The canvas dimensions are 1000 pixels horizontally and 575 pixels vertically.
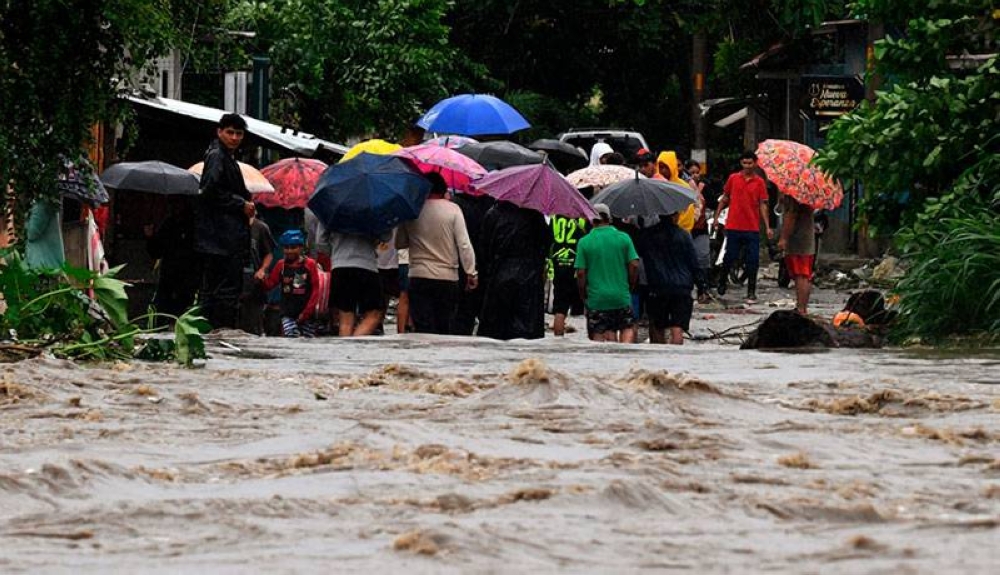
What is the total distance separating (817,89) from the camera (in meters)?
31.8

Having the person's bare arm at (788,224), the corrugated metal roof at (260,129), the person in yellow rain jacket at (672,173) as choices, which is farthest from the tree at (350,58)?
the person's bare arm at (788,224)

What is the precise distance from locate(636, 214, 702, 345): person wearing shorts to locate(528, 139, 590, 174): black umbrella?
13.1m

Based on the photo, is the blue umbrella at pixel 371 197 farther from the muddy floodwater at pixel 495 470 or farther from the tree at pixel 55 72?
the muddy floodwater at pixel 495 470

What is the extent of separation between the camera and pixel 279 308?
19.1m

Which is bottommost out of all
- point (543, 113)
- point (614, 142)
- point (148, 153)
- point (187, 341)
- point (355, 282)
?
point (187, 341)

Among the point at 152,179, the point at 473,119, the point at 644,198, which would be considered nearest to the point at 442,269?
the point at 644,198

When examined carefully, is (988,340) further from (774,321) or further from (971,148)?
(971,148)

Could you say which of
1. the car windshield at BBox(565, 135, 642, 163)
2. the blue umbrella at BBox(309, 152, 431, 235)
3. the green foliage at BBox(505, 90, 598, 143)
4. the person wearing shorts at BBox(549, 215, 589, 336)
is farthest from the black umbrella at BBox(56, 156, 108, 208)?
the green foliage at BBox(505, 90, 598, 143)

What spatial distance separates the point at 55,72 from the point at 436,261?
320 centimetres

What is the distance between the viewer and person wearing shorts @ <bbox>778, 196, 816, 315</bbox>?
22625 millimetres

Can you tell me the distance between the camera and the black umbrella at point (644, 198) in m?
17.6

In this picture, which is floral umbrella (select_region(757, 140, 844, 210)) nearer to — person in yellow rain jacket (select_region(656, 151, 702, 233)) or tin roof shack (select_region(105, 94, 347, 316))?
person in yellow rain jacket (select_region(656, 151, 702, 233))

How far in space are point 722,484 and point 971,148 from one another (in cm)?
1042

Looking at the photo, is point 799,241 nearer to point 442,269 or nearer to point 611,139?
point 442,269
